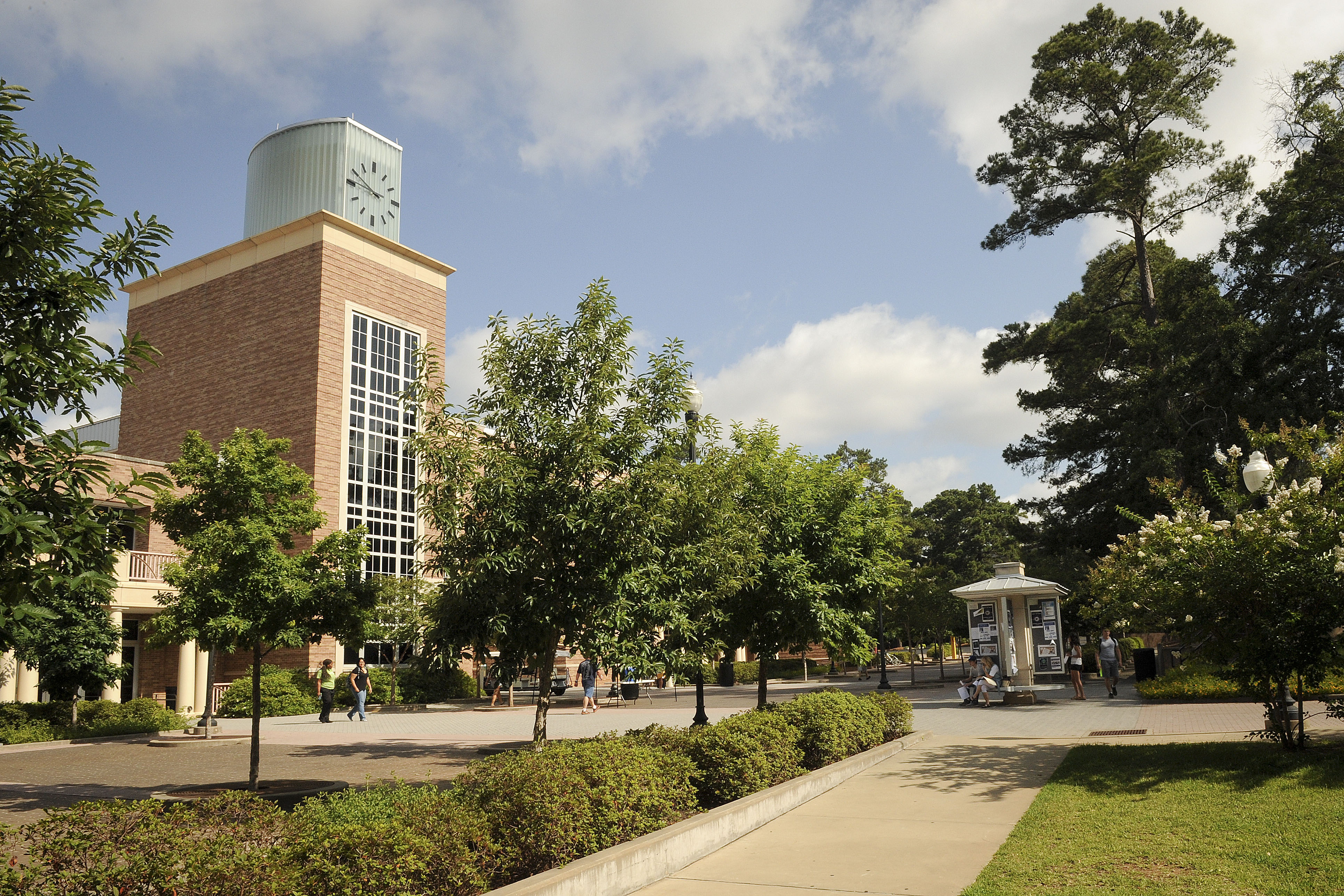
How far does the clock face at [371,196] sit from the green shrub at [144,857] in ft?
123

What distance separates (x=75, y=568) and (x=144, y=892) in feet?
5.40

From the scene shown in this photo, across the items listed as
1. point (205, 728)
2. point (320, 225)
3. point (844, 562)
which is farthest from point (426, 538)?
point (320, 225)

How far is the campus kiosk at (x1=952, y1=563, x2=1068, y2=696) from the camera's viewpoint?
2328 cm

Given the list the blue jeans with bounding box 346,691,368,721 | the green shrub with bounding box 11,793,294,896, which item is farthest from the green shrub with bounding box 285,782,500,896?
the blue jeans with bounding box 346,691,368,721

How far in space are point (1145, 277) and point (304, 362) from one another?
2997cm

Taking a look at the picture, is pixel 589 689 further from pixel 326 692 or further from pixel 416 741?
pixel 416 741

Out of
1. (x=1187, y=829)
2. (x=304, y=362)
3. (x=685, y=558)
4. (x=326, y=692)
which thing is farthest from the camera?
(x=304, y=362)

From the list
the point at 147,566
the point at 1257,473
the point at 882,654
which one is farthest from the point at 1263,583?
the point at 147,566

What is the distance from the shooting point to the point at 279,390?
107 feet

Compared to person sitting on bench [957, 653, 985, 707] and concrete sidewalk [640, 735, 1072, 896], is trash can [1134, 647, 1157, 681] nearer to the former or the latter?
person sitting on bench [957, 653, 985, 707]

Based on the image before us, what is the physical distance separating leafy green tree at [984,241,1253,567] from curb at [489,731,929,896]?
2217cm

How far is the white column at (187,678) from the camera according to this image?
2767cm

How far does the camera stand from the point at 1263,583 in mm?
9797

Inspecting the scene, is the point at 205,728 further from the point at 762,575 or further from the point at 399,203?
the point at 399,203
